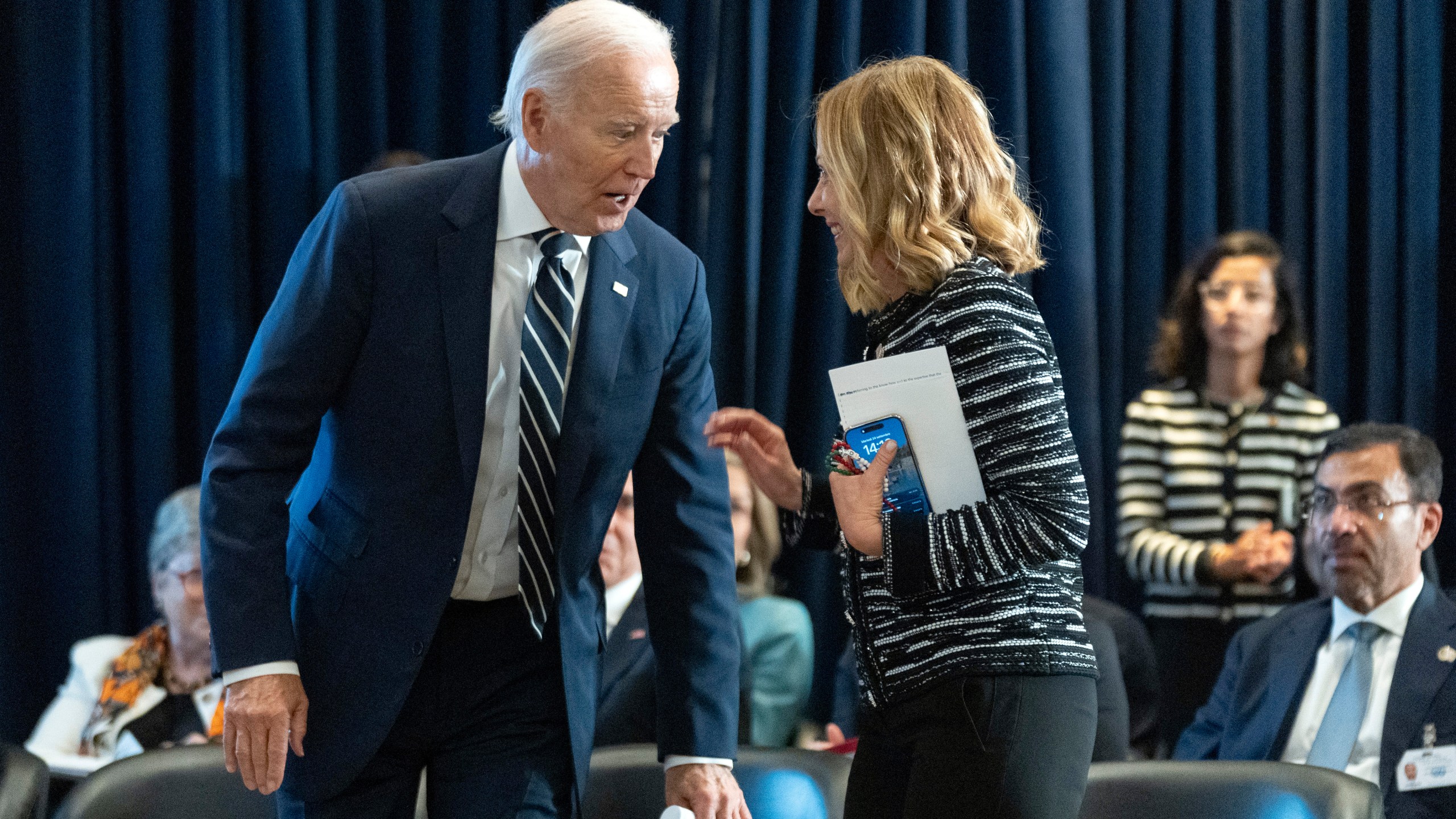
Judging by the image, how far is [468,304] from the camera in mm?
1756

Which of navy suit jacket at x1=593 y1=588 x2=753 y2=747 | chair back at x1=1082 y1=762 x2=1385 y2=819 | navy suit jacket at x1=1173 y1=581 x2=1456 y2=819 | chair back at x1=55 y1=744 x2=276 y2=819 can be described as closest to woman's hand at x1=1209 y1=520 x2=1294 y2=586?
navy suit jacket at x1=1173 y1=581 x2=1456 y2=819

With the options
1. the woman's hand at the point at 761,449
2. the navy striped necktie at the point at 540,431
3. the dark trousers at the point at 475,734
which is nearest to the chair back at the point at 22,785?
the dark trousers at the point at 475,734

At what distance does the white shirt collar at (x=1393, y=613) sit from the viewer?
3033 mm

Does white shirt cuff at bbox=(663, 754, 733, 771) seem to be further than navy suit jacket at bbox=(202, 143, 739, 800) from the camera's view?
Yes

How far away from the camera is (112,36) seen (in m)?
3.58

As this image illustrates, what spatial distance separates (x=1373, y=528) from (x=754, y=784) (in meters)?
1.61

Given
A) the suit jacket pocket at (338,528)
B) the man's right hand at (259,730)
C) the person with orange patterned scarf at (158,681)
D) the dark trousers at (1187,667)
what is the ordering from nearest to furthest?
the man's right hand at (259,730)
the suit jacket pocket at (338,528)
the person with orange patterned scarf at (158,681)
the dark trousers at (1187,667)

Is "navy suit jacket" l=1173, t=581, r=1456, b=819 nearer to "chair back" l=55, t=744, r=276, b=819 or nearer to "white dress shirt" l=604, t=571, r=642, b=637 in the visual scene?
"white dress shirt" l=604, t=571, r=642, b=637

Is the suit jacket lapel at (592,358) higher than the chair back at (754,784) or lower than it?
higher

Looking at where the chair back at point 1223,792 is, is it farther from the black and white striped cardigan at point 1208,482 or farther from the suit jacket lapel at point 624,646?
the black and white striped cardigan at point 1208,482

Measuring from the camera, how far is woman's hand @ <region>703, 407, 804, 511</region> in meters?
1.85

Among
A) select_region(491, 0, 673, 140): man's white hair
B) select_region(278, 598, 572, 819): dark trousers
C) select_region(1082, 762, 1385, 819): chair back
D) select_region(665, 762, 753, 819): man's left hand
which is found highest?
select_region(491, 0, 673, 140): man's white hair

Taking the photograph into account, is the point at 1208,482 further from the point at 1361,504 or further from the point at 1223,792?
the point at 1223,792

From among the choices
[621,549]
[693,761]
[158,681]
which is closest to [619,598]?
[621,549]
